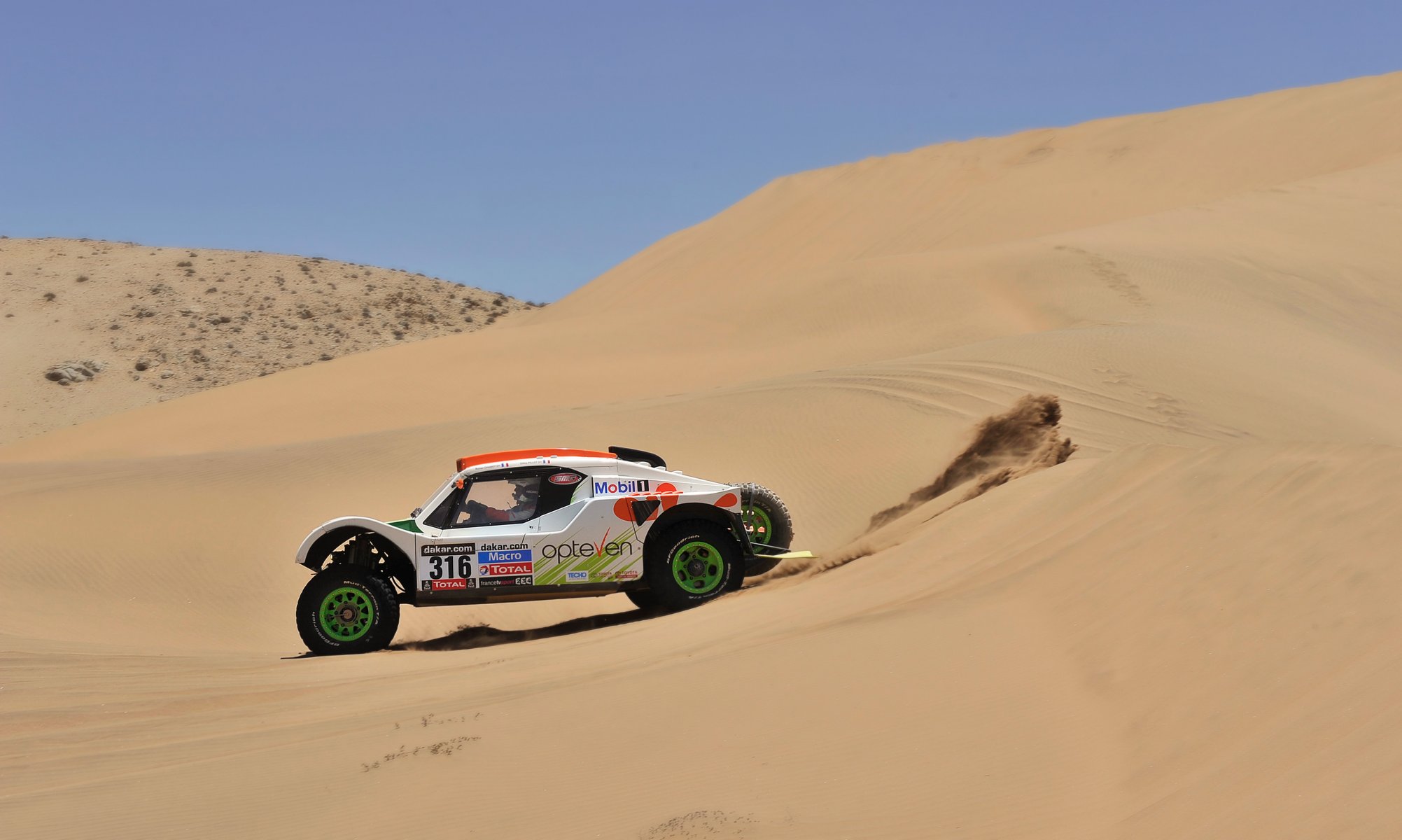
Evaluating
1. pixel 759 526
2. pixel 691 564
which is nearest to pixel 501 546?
pixel 691 564

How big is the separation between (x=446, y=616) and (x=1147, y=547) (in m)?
7.29

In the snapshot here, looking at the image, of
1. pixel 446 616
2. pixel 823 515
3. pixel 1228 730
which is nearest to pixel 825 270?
pixel 823 515

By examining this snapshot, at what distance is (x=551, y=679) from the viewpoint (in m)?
7.41

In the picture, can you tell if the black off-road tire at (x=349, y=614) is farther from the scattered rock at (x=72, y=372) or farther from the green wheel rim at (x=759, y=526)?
the scattered rock at (x=72, y=372)

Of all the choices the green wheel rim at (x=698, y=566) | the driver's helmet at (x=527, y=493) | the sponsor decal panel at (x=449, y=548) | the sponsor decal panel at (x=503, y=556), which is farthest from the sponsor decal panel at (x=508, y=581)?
the green wheel rim at (x=698, y=566)

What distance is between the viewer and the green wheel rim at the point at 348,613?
31.8 ft

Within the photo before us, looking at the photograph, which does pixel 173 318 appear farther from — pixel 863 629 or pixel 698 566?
pixel 863 629

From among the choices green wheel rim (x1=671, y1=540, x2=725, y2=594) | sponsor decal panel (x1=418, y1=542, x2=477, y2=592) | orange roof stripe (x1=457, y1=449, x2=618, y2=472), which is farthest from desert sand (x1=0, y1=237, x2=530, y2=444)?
green wheel rim (x1=671, y1=540, x2=725, y2=594)

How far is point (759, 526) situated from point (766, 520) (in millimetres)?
80

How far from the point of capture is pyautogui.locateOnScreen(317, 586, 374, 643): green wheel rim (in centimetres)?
969

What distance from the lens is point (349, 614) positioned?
31.9 ft

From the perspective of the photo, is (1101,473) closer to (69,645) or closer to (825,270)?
(69,645)

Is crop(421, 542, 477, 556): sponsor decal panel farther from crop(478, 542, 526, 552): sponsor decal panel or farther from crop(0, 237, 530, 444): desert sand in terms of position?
crop(0, 237, 530, 444): desert sand

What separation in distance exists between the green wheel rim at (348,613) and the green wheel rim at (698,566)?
2400 millimetres
